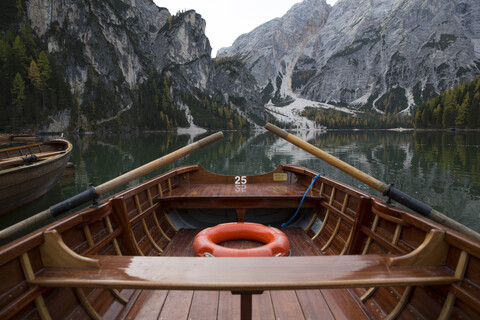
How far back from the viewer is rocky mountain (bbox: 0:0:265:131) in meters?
94.6

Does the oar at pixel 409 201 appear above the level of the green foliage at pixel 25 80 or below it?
below

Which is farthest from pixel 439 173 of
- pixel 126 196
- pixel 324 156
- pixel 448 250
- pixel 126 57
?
pixel 126 57

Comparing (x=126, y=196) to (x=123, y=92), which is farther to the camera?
(x=123, y=92)

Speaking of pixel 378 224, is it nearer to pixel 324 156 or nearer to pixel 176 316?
pixel 324 156

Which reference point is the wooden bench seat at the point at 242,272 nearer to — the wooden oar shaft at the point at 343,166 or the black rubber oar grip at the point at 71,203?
the black rubber oar grip at the point at 71,203

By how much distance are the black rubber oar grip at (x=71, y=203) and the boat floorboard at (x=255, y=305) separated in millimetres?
1641

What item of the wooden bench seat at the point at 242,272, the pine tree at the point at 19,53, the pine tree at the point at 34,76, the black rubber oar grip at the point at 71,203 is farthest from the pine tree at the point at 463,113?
the pine tree at the point at 19,53

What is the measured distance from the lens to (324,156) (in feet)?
17.1

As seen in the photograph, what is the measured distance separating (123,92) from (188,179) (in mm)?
131745

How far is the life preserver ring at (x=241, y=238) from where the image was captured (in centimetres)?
400

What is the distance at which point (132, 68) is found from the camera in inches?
5251

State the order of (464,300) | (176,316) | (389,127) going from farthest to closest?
(389,127), (176,316), (464,300)

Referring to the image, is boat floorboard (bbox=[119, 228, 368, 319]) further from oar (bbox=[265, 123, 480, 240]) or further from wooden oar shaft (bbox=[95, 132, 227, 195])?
wooden oar shaft (bbox=[95, 132, 227, 195])

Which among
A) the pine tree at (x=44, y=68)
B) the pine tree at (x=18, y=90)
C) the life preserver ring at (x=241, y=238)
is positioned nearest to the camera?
the life preserver ring at (x=241, y=238)
